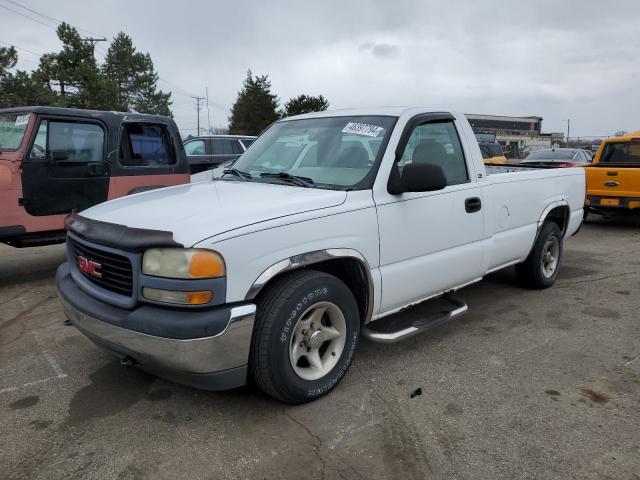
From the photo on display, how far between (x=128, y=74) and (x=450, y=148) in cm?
4977

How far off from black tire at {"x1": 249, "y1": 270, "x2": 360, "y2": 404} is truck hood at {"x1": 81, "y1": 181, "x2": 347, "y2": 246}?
41 cm

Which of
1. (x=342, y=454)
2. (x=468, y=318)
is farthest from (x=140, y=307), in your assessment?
(x=468, y=318)

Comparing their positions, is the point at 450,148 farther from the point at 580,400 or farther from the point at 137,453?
the point at 137,453

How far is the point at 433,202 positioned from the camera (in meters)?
3.69

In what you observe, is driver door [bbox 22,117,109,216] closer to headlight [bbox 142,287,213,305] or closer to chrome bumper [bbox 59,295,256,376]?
chrome bumper [bbox 59,295,256,376]

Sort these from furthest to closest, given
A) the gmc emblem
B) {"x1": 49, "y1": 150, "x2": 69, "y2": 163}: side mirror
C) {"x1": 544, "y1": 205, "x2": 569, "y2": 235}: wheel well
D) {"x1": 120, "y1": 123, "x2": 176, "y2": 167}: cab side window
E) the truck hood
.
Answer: {"x1": 120, "y1": 123, "x2": 176, "y2": 167}: cab side window < {"x1": 49, "y1": 150, "x2": 69, "y2": 163}: side mirror < {"x1": 544, "y1": 205, "x2": 569, "y2": 235}: wheel well < the gmc emblem < the truck hood

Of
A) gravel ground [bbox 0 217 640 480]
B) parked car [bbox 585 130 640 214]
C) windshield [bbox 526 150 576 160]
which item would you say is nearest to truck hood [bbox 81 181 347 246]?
gravel ground [bbox 0 217 640 480]

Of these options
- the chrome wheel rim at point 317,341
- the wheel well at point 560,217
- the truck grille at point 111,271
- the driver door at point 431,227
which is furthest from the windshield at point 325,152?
the wheel well at point 560,217

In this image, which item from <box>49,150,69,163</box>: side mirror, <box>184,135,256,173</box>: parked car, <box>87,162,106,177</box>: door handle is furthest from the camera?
<box>184,135,256,173</box>: parked car

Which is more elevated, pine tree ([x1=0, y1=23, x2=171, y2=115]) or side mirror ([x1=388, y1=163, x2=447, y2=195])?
pine tree ([x1=0, y1=23, x2=171, y2=115])

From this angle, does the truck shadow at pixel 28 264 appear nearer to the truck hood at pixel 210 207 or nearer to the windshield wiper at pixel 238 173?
the windshield wiper at pixel 238 173

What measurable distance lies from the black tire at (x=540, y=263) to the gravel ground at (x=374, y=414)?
896 mm

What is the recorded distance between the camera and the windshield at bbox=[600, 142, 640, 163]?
1024 centimetres

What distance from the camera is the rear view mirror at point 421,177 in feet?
10.7
